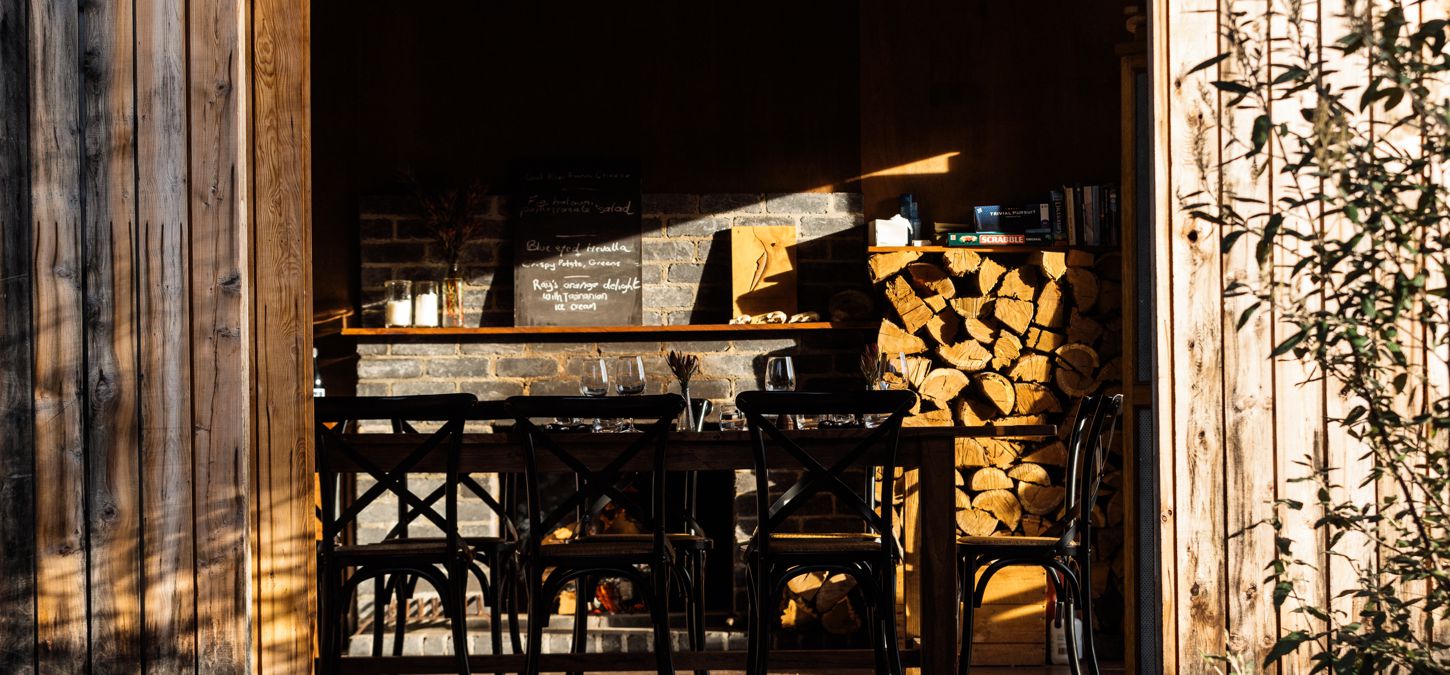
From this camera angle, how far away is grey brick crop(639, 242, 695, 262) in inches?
217

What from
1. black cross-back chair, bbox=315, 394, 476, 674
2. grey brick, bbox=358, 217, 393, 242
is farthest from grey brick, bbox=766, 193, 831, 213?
black cross-back chair, bbox=315, 394, 476, 674

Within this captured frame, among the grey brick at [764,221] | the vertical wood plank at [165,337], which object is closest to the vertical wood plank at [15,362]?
the vertical wood plank at [165,337]

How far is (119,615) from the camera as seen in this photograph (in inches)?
116

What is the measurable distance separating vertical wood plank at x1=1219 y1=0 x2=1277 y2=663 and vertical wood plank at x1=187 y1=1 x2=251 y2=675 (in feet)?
7.46

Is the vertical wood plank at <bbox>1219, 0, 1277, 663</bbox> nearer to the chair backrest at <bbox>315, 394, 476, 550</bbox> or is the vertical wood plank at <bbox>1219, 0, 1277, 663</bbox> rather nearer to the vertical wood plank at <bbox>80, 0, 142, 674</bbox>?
the chair backrest at <bbox>315, 394, 476, 550</bbox>

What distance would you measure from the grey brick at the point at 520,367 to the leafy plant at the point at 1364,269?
3.12 meters

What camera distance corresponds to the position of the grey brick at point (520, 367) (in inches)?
213

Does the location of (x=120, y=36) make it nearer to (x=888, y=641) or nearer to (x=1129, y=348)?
(x=888, y=641)

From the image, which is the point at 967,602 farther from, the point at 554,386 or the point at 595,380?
the point at 554,386

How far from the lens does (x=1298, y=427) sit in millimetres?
2930

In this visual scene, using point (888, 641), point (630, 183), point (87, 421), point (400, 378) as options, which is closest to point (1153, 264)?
point (888, 641)

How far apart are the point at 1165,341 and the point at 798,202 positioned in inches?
107

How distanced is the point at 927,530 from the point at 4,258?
241 centimetres

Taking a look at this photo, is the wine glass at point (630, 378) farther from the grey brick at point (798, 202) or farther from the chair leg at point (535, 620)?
the grey brick at point (798, 202)
